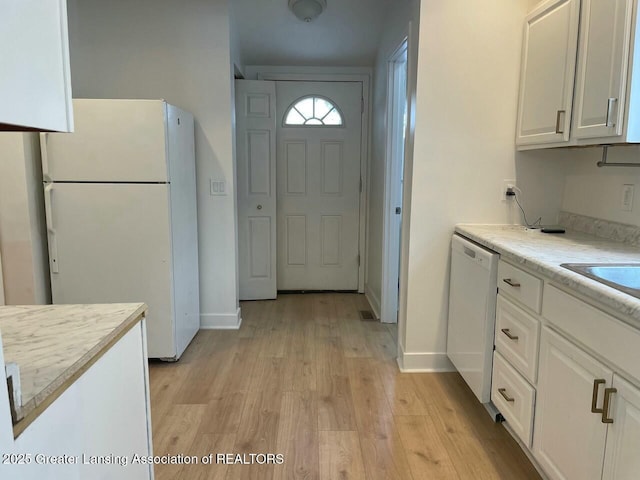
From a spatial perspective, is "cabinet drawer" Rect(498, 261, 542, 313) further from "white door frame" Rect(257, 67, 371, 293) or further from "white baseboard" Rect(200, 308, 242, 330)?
"white door frame" Rect(257, 67, 371, 293)

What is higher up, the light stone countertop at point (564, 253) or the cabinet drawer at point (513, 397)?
the light stone countertop at point (564, 253)

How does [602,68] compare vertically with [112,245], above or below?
above

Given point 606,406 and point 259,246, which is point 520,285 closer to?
point 606,406

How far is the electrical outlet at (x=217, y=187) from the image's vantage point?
3318 millimetres

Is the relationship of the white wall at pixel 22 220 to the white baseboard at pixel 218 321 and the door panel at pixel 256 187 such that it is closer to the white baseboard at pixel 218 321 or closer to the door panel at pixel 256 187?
the white baseboard at pixel 218 321

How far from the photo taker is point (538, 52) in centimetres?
232

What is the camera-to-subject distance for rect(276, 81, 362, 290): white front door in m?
4.31

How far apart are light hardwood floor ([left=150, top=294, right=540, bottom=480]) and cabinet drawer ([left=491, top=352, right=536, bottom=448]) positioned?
0.19 metres

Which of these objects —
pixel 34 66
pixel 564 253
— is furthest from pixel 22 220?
pixel 564 253

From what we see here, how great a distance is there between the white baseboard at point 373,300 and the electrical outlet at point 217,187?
1.60m

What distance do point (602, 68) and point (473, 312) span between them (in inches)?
48.6

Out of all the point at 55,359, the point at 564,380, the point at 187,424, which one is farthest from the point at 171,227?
the point at 564,380

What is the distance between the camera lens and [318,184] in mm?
4426

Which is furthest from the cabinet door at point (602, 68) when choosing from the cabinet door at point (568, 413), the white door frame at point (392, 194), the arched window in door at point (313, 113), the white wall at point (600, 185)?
the arched window in door at point (313, 113)
